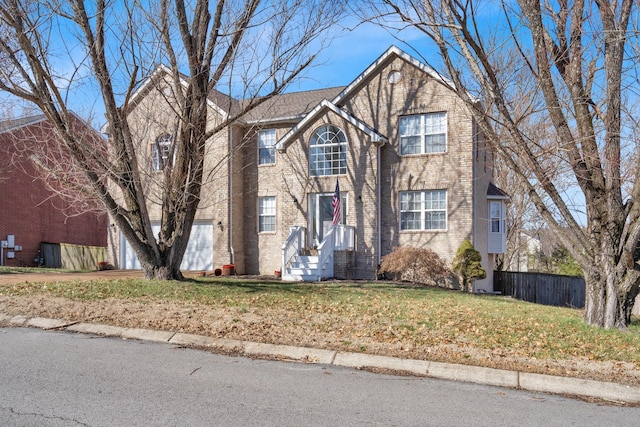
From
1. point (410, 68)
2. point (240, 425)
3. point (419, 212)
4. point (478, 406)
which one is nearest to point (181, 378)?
point (240, 425)

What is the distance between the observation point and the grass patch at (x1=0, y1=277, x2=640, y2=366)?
7535 mm

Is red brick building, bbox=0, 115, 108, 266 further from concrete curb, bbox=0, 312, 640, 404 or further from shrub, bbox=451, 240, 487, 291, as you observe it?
concrete curb, bbox=0, 312, 640, 404

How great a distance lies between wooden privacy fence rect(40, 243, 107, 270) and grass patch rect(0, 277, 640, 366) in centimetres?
1460

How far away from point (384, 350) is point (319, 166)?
14118 millimetres

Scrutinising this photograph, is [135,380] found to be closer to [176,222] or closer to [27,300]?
[27,300]

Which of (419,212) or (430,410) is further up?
(419,212)

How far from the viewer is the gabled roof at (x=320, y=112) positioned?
19.4 m

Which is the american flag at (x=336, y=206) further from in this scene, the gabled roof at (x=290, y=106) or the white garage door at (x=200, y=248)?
the white garage door at (x=200, y=248)

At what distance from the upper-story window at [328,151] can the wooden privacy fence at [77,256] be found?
→ 12.9 m

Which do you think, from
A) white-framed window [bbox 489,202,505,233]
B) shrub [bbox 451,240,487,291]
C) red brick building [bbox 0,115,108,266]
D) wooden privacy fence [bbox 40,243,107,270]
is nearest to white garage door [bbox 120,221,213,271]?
wooden privacy fence [bbox 40,243,107,270]

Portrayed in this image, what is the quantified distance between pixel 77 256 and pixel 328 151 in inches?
581

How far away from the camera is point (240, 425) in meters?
4.49

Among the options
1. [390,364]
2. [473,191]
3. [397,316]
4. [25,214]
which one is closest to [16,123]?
[25,214]

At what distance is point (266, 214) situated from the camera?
2209 cm
